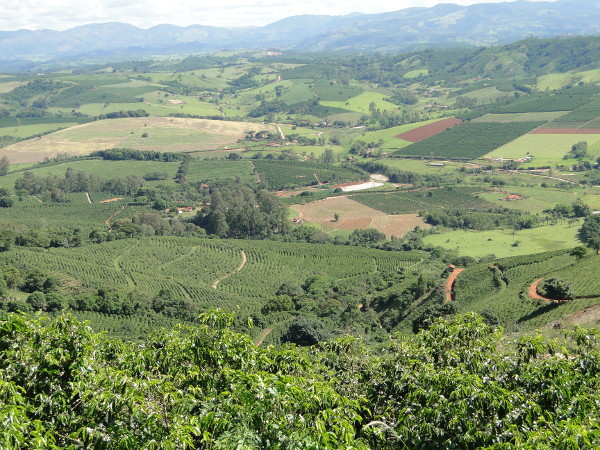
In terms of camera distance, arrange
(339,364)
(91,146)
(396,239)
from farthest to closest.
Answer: (91,146), (396,239), (339,364)

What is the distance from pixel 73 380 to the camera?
15148mm

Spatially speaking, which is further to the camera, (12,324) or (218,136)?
(218,136)

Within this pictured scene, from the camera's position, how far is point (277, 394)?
13.1 metres

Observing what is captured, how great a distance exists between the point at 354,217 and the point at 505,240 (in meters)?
31.6

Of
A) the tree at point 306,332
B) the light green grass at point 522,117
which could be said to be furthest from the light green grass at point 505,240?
the light green grass at point 522,117

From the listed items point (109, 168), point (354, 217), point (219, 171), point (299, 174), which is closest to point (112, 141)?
point (109, 168)

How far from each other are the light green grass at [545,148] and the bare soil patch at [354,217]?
54605 mm

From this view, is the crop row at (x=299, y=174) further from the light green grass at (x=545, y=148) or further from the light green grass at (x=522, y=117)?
the light green grass at (x=522, y=117)

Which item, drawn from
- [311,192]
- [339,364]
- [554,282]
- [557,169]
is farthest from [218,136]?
[339,364]

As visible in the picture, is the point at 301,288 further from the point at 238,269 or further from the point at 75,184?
the point at 75,184

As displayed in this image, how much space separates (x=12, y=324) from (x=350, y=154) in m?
166

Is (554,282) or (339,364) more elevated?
(339,364)

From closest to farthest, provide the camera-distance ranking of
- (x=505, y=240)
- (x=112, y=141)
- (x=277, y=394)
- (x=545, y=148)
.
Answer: (x=277, y=394), (x=505, y=240), (x=545, y=148), (x=112, y=141)

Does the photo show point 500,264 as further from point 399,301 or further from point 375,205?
point 375,205
